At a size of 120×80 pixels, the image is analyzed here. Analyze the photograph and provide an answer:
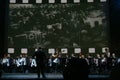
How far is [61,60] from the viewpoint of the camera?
17.7 m

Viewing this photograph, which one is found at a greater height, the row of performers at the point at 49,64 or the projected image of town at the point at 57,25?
the projected image of town at the point at 57,25

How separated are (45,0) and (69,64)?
14.3 meters

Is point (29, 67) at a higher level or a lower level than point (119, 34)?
lower

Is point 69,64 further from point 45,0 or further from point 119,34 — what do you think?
point 45,0

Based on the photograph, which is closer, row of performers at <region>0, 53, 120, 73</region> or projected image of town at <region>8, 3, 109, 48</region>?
row of performers at <region>0, 53, 120, 73</region>

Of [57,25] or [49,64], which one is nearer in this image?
[49,64]

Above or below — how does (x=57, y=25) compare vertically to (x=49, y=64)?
above

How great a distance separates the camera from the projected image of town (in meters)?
20.0

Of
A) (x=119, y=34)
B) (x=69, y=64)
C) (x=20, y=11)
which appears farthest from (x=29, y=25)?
(x=69, y=64)

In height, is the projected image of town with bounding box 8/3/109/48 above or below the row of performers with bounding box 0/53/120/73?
above

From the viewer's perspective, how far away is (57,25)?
2023 cm

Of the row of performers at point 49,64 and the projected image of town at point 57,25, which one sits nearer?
the row of performers at point 49,64

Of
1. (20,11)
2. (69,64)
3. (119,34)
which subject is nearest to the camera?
(69,64)

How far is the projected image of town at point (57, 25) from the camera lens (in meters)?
20.0
